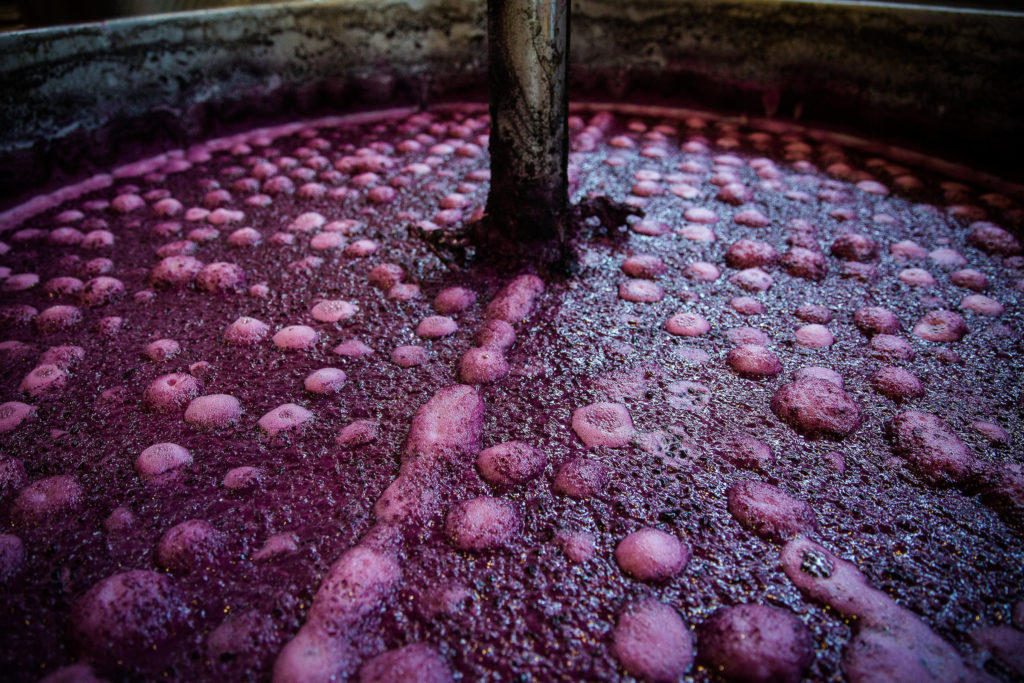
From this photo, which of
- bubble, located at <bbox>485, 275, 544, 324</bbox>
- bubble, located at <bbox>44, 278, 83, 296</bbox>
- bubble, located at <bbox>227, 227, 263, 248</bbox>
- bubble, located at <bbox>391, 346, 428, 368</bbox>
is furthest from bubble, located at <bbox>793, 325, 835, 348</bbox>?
bubble, located at <bbox>44, 278, 83, 296</bbox>

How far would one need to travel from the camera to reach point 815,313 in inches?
52.5

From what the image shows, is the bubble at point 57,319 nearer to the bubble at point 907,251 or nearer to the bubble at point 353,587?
the bubble at point 353,587

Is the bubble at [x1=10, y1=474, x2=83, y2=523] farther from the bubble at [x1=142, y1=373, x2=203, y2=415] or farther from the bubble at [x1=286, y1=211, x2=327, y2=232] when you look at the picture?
the bubble at [x1=286, y1=211, x2=327, y2=232]

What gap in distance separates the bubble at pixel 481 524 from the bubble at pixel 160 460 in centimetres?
47

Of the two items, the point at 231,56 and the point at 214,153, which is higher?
the point at 231,56

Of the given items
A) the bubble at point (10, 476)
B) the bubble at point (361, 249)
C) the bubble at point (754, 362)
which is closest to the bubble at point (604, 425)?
the bubble at point (754, 362)

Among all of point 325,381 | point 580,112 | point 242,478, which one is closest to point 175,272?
point 325,381

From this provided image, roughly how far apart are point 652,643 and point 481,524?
10.9 inches

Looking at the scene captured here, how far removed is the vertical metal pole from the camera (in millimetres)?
1248

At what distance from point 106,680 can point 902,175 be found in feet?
7.82

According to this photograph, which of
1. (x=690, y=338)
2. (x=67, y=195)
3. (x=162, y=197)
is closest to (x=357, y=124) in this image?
(x=162, y=197)

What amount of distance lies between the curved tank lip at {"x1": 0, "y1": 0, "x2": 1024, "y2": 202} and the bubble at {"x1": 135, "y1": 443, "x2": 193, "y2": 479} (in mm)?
1419

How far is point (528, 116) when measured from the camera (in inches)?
52.2

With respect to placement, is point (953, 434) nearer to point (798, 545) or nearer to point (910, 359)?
point (910, 359)
